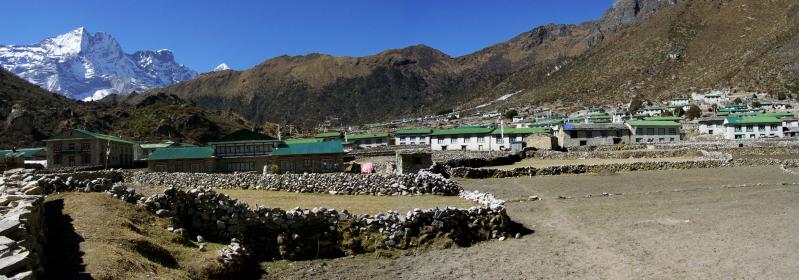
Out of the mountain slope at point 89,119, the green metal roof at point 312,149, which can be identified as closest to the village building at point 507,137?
the green metal roof at point 312,149

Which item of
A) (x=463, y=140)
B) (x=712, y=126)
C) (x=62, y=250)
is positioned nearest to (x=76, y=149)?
(x=463, y=140)

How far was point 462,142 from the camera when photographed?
97438mm

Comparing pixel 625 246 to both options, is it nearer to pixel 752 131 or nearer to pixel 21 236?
pixel 21 236

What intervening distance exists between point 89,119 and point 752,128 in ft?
426

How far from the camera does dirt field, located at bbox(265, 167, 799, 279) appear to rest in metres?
15.6

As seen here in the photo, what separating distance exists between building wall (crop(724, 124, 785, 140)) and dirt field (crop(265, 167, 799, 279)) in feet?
244

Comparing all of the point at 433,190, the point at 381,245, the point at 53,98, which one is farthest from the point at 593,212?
the point at 53,98

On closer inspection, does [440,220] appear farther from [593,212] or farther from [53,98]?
[53,98]

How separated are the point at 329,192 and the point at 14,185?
688 inches

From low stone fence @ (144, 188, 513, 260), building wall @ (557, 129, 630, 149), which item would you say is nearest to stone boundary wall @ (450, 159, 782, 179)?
low stone fence @ (144, 188, 513, 260)

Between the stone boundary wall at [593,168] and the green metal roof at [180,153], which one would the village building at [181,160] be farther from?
the stone boundary wall at [593,168]

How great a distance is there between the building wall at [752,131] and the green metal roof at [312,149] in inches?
3067

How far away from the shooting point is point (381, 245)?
18297mm

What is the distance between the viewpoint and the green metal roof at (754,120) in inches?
3784
